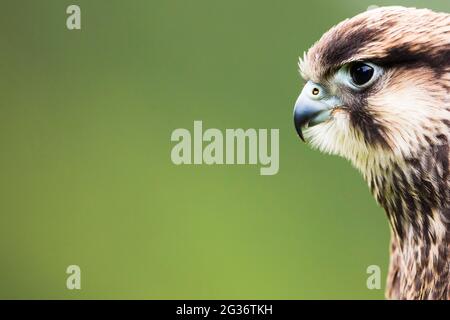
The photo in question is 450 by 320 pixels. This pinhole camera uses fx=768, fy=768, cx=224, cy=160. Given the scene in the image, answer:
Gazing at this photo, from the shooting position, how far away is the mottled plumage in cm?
230

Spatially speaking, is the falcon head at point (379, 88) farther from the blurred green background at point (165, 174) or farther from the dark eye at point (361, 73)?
the blurred green background at point (165, 174)

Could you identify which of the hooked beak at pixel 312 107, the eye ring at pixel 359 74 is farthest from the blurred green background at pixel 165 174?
the eye ring at pixel 359 74

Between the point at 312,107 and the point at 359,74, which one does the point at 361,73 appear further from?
the point at 312,107

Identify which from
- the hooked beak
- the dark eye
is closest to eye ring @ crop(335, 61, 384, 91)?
the dark eye

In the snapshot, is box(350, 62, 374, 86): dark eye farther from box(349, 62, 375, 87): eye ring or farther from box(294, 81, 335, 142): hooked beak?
box(294, 81, 335, 142): hooked beak

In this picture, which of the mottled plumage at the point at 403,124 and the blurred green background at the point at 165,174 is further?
the blurred green background at the point at 165,174

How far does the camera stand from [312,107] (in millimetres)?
2576

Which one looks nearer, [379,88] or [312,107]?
[379,88]

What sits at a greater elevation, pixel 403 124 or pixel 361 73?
pixel 361 73

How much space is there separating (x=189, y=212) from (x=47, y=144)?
100cm

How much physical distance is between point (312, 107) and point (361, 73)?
0.22 meters

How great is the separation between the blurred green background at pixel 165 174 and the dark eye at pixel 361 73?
6.40 feet

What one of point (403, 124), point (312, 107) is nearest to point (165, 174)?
point (312, 107)

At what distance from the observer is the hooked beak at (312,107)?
2.56 meters
